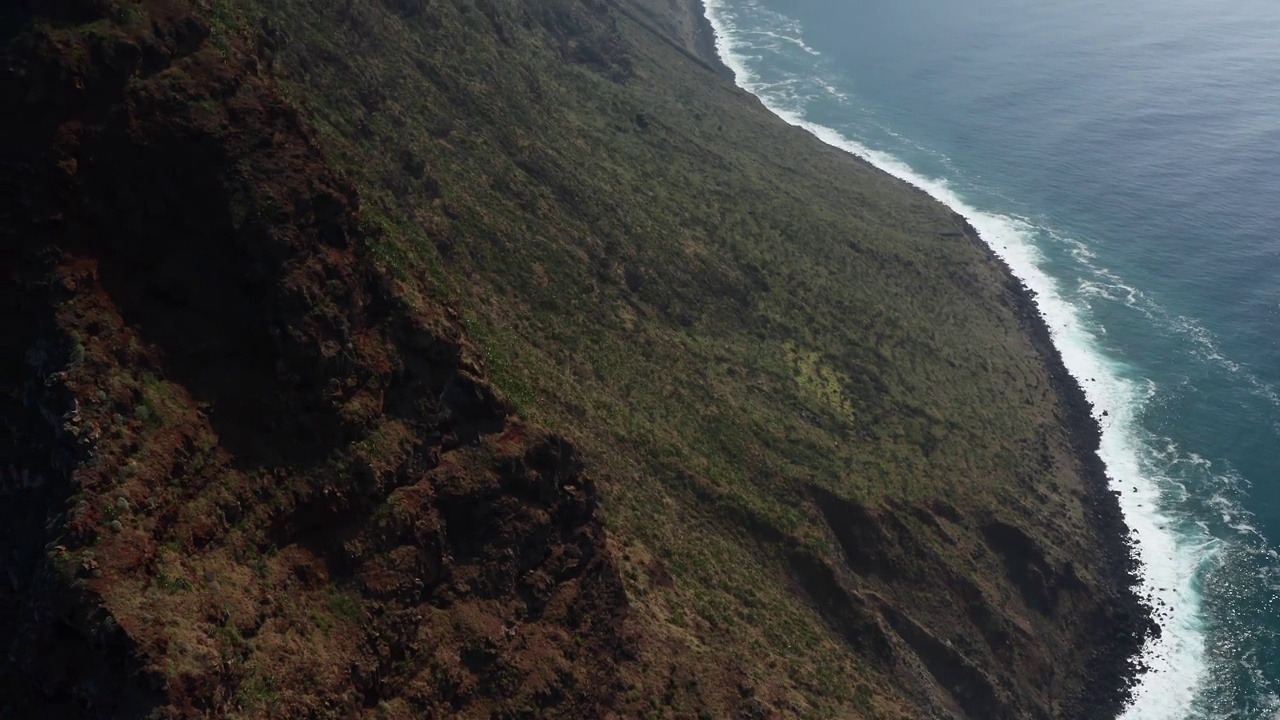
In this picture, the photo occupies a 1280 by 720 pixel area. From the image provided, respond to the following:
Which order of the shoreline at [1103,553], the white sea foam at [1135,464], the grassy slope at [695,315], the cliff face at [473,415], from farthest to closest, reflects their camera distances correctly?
the white sea foam at [1135,464] < the shoreline at [1103,553] < the grassy slope at [695,315] < the cliff face at [473,415]

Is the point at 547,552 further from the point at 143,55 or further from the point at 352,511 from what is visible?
the point at 143,55

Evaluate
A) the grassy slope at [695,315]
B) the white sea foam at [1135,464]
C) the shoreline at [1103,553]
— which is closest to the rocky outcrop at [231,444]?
the grassy slope at [695,315]

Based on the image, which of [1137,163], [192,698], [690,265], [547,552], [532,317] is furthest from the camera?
[1137,163]

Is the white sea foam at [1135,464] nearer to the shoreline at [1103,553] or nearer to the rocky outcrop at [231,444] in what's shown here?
the shoreline at [1103,553]

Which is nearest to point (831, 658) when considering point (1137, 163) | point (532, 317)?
point (532, 317)

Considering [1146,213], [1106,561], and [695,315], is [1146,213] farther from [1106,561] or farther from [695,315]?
[695,315]

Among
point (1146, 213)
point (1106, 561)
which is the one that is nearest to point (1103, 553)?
point (1106, 561)
